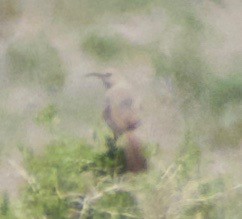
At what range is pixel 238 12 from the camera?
9.48 ft

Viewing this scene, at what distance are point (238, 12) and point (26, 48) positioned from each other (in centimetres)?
92

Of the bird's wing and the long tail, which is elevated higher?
the bird's wing

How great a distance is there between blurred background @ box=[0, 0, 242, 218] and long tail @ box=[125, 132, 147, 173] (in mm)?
394

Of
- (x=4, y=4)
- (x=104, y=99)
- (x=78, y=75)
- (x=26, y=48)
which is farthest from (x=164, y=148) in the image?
(x=4, y=4)

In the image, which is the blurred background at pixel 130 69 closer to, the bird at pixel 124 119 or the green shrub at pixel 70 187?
the bird at pixel 124 119

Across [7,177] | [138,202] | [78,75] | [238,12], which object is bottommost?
[138,202]

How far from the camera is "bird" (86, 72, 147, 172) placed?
180cm

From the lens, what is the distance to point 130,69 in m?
2.68

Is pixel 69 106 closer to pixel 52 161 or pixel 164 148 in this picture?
pixel 164 148

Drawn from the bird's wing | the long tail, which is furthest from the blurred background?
the long tail

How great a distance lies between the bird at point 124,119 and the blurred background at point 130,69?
14 centimetres

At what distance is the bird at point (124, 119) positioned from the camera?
71.0 inches

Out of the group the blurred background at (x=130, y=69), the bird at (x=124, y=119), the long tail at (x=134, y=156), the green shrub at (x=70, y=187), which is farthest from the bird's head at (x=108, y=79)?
the green shrub at (x=70, y=187)

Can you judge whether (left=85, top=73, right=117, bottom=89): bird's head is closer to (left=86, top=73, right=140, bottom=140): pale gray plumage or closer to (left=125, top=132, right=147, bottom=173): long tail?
(left=86, top=73, right=140, bottom=140): pale gray plumage
